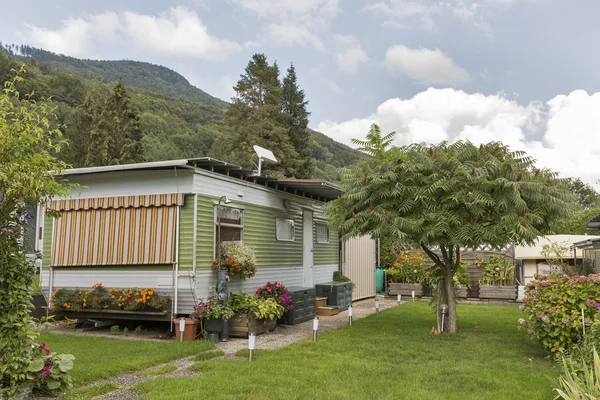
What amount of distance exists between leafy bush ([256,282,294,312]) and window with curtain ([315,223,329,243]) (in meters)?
4.12

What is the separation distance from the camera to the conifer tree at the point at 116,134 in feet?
117

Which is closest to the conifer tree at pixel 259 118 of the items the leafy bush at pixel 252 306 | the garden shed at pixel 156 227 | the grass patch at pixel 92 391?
the garden shed at pixel 156 227

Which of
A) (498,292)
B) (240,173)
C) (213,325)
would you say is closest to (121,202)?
(240,173)

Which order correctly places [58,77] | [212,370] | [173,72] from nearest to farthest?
[212,370] → [58,77] → [173,72]

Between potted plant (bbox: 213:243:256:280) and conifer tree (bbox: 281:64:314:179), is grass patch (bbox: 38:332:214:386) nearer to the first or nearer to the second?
potted plant (bbox: 213:243:256:280)

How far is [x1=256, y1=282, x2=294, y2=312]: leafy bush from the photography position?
10898mm

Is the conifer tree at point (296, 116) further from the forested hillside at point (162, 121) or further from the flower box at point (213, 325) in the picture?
the flower box at point (213, 325)

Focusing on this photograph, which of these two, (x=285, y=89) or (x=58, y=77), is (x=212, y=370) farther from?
(x=58, y=77)

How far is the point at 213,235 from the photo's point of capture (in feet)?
33.1

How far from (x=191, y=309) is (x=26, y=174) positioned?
5.08m

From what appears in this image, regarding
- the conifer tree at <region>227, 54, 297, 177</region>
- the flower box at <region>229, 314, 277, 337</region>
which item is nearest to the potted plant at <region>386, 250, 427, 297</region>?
the flower box at <region>229, 314, 277, 337</region>

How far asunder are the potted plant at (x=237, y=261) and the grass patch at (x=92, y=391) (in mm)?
3930

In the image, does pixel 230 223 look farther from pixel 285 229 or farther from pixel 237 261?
A: pixel 285 229

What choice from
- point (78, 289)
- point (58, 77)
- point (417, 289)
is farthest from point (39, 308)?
point (58, 77)
